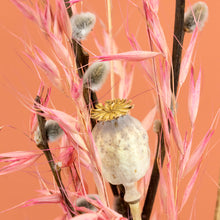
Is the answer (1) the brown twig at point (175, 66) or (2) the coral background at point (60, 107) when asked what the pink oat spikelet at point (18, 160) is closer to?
(1) the brown twig at point (175, 66)

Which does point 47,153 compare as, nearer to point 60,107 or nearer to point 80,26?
point 80,26

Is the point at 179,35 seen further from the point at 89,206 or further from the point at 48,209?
the point at 48,209

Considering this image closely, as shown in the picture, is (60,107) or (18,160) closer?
(18,160)

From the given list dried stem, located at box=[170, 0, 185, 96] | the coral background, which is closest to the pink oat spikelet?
dried stem, located at box=[170, 0, 185, 96]

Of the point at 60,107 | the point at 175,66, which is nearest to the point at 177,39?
the point at 175,66

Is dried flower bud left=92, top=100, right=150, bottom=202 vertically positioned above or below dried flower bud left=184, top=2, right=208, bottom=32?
below

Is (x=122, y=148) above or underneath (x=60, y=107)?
above

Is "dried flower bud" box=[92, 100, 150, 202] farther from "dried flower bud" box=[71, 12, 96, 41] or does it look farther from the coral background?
the coral background

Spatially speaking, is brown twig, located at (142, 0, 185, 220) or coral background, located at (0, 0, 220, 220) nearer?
brown twig, located at (142, 0, 185, 220)

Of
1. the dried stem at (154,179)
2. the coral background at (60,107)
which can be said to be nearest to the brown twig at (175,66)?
the dried stem at (154,179)
